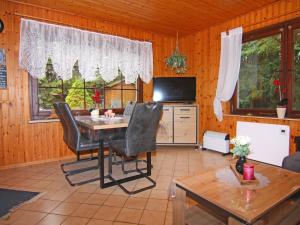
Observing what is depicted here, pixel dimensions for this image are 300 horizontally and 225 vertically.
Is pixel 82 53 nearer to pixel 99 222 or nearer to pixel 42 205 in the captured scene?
pixel 42 205

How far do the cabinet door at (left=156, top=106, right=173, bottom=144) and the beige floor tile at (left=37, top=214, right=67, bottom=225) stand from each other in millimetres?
2703

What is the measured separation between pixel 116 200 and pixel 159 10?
2.92m

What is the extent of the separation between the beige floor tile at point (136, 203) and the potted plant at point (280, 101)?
2330 millimetres

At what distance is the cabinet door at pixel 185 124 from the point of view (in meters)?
4.30

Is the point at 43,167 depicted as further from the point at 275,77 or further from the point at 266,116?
the point at 275,77

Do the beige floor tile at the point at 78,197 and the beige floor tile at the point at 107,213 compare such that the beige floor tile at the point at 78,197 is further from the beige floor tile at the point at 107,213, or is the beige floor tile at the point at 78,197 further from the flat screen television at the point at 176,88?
the flat screen television at the point at 176,88

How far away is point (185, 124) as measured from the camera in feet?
14.2

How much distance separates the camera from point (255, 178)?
5.32ft

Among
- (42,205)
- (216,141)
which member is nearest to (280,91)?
(216,141)

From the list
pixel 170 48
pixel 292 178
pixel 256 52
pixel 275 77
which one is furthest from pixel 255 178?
pixel 170 48

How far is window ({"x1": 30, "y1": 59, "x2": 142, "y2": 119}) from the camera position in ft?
11.3

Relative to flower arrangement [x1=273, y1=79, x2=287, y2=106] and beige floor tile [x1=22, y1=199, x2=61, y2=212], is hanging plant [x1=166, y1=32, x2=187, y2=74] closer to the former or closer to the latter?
flower arrangement [x1=273, y1=79, x2=287, y2=106]

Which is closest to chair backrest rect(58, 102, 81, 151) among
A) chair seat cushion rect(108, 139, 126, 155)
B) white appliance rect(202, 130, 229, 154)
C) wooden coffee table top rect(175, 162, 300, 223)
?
chair seat cushion rect(108, 139, 126, 155)

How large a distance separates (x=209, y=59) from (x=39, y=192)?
372 centimetres
